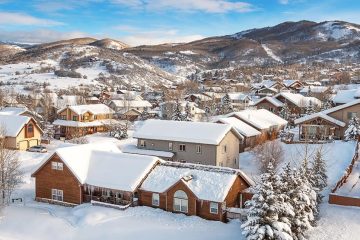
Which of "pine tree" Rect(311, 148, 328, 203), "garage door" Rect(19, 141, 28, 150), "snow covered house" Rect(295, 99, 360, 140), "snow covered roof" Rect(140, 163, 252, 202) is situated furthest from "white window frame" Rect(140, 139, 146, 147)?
"snow covered house" Rect(295, 99, 360, 140)

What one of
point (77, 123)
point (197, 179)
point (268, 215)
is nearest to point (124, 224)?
point (197, 179)

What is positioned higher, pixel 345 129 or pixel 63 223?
pixel 345 129

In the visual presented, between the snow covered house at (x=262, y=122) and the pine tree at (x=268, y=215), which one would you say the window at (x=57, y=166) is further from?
the snow covered house at (x=262, y=122)

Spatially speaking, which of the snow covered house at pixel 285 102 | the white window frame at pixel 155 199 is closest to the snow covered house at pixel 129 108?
the snow covered house at pixel 285 102

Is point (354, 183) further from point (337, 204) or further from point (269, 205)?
point (269, 205)

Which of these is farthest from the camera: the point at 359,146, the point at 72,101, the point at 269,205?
the point at 72,101

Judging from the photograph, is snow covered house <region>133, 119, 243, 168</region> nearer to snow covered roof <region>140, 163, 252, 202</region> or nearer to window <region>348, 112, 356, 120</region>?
snow covered roof <region>140, 163, 252, 202</region>

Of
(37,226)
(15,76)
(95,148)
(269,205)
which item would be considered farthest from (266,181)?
(15,76)
